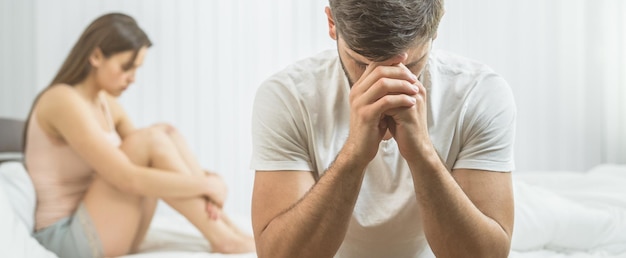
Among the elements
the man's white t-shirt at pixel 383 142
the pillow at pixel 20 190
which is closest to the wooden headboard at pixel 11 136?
the pillow at pixel 20 190

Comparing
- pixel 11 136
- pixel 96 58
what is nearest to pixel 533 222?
pixel 96 58

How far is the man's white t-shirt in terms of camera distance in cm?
120

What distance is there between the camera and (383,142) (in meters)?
1.23

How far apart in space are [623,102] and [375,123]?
2.23 metres

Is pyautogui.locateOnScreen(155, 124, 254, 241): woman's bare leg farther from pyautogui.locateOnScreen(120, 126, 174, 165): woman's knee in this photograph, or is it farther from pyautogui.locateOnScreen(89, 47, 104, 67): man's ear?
pyautogui.locateOnScreen(89, 47, 104, 67): man's ear

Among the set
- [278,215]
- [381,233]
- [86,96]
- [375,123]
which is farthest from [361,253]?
[86,96]

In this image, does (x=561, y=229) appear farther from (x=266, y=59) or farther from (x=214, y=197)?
(x=266, y=59)

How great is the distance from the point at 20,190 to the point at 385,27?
145 cm

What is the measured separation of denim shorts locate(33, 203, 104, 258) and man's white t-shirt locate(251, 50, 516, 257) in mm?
1038

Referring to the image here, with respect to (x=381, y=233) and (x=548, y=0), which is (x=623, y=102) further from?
(x=381, y=233)

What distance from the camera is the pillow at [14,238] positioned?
69.6 inches

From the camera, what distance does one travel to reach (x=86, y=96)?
84.8 inches

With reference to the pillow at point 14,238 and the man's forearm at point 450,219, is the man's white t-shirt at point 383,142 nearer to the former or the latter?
the man's forearm at point 450,219

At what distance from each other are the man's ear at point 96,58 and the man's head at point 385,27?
1.25 metres
